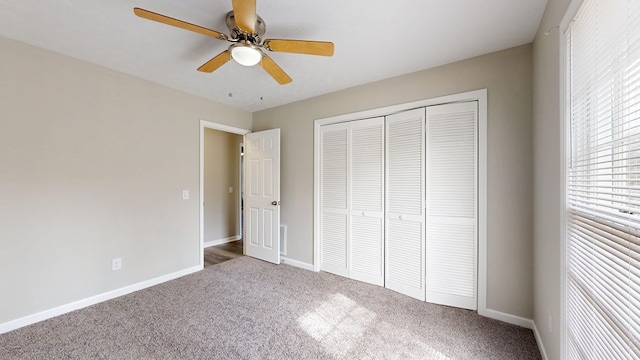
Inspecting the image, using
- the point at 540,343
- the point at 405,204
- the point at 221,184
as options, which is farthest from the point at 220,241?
the point at 540,343

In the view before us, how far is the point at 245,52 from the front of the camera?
1.65 metres

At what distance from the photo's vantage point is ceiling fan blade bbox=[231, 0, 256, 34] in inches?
49.9

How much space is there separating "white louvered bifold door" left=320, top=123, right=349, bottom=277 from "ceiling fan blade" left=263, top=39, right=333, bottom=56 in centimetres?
148

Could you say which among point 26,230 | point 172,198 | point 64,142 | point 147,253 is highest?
point 64,142

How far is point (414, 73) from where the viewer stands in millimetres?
2592

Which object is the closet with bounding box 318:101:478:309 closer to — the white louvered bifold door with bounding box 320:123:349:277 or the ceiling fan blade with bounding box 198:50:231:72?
the white louvered bifold door with bounding box 320:123:349:277

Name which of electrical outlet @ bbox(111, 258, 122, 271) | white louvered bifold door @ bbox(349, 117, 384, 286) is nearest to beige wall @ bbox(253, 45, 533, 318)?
white louvered bifold door @ bbox(349, 117, 384, 286)

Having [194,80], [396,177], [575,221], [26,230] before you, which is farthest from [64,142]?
[575,221]

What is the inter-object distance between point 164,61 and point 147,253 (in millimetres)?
2171

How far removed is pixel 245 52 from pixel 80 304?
2873 mm

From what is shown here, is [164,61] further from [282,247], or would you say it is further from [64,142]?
[282,247]

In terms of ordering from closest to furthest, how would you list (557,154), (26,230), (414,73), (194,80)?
(557,154) → (26,230) → (414,73) → (194,80)

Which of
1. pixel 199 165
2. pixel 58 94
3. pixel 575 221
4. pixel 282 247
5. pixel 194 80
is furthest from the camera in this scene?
pixel 282 247

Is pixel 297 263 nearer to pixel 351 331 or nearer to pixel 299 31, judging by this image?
pixel 351 331
